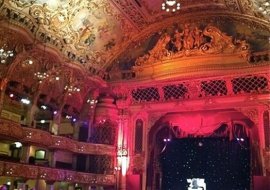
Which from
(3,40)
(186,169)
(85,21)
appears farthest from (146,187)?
(3,40)

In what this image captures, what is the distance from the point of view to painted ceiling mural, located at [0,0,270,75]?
11273mm

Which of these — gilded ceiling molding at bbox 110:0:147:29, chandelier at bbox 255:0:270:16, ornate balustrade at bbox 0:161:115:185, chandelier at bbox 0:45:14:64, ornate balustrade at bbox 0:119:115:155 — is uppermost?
gilded ceiling molding at bbox 110:0:147:29

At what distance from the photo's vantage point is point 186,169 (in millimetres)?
13992

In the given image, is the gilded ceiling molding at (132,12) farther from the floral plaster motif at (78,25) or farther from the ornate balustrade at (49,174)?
the ornate balustrade at (49,174)

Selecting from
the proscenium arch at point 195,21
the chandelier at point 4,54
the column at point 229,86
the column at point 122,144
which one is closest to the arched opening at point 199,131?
the column at point 229,86


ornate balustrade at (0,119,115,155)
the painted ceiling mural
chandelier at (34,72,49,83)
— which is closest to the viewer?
ornate balustrade at (0,119,115,155)

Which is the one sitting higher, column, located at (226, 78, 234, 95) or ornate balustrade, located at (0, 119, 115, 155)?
column, located at (226, 78, 234, 95)

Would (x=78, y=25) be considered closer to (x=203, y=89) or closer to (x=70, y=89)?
(x=70, y=89)

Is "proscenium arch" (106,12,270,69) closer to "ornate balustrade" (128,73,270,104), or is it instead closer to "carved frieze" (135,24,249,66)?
"carved frieze" (135,24,249,66)

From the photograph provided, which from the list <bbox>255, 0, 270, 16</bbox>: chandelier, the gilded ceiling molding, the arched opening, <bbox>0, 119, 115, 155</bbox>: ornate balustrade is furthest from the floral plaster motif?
<bbox>255, 0, 270, 16</bbox>: chandelier

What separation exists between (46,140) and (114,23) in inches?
185

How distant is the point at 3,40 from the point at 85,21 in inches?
117

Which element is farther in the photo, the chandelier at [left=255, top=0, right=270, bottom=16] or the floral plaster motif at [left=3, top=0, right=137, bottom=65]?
the chandelier at [left=255, top=0, right=270, bottom=16]

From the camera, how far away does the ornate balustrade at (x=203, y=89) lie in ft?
41.0
